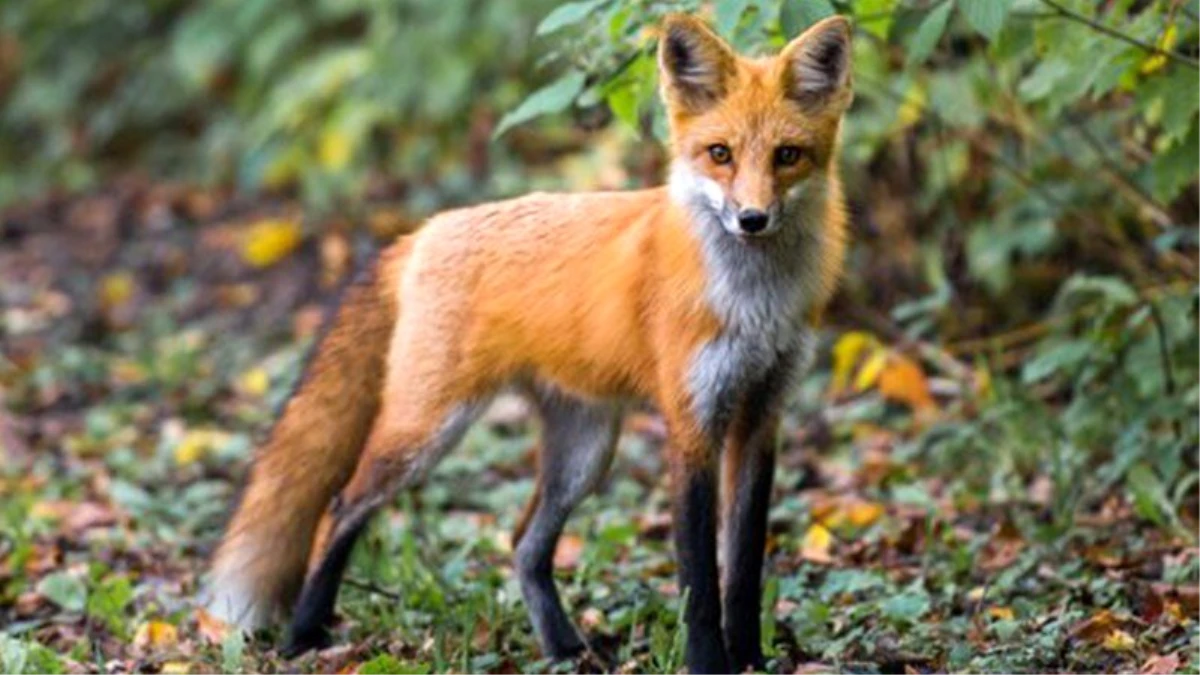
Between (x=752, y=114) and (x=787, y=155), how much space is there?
14 centimetres

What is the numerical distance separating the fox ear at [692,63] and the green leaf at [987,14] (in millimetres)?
624

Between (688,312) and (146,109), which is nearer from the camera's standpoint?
(688,312)

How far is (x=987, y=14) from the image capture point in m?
5.02

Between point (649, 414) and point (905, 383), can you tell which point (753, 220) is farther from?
point (649, 414)

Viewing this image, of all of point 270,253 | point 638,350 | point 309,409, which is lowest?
point 270,253

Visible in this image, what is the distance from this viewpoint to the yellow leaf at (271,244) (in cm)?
1213

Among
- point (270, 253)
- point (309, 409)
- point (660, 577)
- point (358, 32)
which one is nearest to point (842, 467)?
point (660, 577)

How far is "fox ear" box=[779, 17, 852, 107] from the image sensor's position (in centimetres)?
507

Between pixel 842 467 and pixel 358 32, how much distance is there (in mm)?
7153

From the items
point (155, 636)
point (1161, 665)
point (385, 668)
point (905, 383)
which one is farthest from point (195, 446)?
point (1161, 665)

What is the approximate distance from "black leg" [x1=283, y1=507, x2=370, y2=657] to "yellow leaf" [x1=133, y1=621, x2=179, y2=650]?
366mm

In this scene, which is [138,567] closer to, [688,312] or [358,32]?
[688,312]

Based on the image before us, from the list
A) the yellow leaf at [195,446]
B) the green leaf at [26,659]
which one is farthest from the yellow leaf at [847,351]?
the green leaf at [26,659]

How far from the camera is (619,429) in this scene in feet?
20.3
